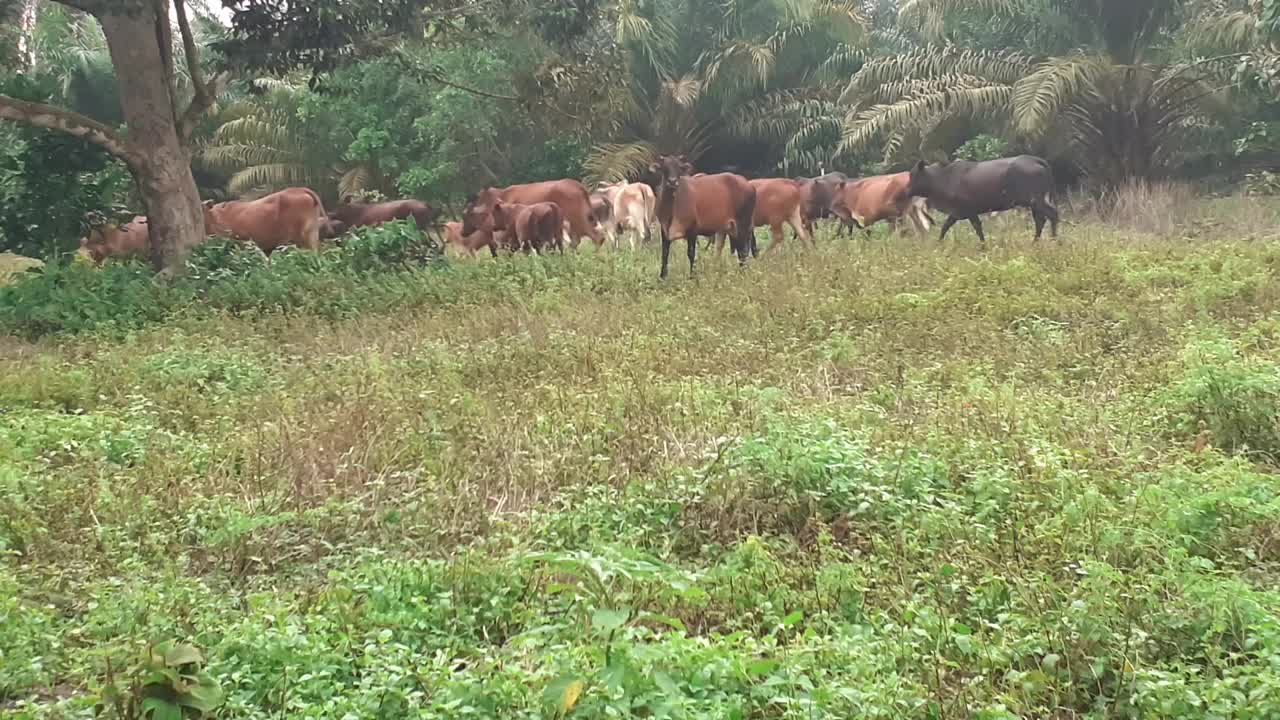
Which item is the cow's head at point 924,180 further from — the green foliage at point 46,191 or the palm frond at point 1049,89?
the green foliage at point 46,191

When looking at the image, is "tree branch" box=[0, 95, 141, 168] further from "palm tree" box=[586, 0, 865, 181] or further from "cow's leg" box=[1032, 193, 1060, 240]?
"palm tree" box=[586, 0, 865, 181]

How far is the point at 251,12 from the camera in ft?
37.8

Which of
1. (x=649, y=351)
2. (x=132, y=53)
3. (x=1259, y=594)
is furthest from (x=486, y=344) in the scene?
(x=132, y=53)

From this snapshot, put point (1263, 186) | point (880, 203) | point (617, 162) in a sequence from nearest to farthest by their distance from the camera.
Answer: point (880, 203), point (1263, 186), point (617, 162)

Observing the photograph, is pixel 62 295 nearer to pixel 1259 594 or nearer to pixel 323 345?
pixel 323 345

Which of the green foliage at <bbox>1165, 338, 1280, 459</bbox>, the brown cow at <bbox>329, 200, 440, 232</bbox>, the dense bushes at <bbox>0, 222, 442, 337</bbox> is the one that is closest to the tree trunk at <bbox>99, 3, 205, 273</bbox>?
the dense bushes at <bbox>0, 222, 442, 337</bbox>

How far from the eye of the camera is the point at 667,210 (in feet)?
40.7

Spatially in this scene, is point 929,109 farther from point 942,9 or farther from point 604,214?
point 604,214

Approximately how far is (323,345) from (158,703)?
19.2 feet

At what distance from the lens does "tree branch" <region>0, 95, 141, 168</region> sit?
10875mm

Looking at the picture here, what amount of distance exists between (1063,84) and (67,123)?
542 inches

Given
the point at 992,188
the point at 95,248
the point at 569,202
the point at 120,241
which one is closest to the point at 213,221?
the point at 120,241

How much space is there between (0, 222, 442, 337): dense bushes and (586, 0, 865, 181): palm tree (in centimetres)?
1052

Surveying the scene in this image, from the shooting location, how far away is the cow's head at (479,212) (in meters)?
15.8
